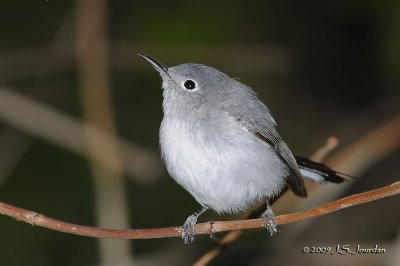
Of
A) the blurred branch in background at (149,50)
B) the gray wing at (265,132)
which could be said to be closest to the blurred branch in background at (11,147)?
the blurred branch in background at (149,50)

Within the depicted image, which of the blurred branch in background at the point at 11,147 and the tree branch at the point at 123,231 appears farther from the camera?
the blurred branch in background at the point at 11,147

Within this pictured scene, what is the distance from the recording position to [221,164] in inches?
142

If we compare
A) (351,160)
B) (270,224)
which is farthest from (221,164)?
(351,160)

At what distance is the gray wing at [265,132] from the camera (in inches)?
153

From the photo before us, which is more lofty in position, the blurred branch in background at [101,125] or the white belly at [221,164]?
the blurred branch in background at [101,125]

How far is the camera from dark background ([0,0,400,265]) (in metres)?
5.73

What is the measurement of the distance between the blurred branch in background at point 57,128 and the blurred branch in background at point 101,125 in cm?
9

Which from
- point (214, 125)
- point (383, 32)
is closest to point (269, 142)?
point (214, 125)

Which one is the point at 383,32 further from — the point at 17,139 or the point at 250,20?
the point at 17,139

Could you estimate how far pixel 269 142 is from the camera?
13.0 feet

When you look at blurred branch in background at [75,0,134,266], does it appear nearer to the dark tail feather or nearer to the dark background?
the dark background

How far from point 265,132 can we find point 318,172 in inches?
17.4

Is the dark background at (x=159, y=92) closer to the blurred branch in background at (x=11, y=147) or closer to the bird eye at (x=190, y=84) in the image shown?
the blurred branch in background at (x=11, y=147)

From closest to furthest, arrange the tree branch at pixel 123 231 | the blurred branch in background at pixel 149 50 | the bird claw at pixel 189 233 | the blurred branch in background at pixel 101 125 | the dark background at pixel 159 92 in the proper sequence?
the tree branch at pixel 123 231, the bird claw at pixel 189 233, the blurred branch in background at pixel 101 125, the dark background at pixel 159 92, the blurred branch in background at pixel 149 50
